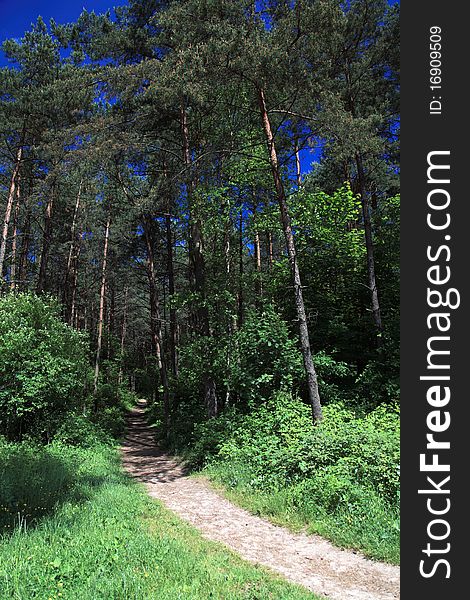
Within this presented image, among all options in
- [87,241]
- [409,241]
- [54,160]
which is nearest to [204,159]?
[54,160]

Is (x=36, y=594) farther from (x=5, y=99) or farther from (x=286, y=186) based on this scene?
(x=5, y=99)

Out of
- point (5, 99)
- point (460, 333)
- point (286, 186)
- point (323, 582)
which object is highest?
point (5, 99)

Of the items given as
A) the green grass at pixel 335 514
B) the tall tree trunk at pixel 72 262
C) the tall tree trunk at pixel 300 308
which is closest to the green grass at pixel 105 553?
the green grass at pixel 335 514

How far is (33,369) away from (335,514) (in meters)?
9.22

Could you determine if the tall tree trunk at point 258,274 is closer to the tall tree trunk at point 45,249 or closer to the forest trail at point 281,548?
the forest trail at point 281,548

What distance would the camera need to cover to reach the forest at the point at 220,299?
541 centimetres

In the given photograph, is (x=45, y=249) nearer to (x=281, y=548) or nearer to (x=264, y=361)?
(x=264, y=361)

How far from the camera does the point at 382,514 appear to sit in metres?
5.63

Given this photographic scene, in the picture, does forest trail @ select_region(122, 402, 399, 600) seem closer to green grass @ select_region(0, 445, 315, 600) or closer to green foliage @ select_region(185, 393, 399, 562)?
green foliage @ select_region(185, 393, 399, 562)

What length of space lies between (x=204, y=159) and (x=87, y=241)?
45.7 feet

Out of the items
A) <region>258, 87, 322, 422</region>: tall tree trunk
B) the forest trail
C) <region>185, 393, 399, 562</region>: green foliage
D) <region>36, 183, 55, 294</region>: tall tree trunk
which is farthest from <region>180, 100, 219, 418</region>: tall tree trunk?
<region>36, 183, 55, 294</region>: tall tree trunk

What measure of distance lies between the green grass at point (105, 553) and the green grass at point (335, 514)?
4.50 ft

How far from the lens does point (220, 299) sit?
43.1ft

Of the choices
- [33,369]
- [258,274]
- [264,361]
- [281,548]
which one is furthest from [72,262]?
[281,548]
